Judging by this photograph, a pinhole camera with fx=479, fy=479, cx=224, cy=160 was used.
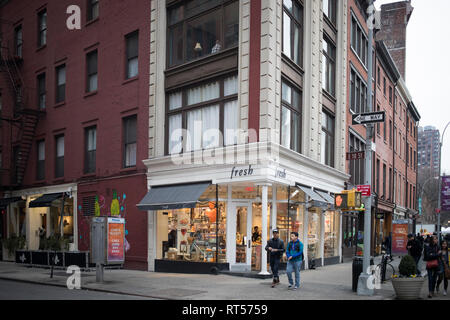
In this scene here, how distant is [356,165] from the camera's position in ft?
96.8

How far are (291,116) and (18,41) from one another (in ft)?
64.8

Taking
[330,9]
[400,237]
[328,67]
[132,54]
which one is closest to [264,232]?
[400,237]

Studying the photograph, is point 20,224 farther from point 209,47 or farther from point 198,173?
point 209,47

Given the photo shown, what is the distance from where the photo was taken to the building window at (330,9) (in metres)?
24.3

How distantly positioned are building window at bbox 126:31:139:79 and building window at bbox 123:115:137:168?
7.04 ft

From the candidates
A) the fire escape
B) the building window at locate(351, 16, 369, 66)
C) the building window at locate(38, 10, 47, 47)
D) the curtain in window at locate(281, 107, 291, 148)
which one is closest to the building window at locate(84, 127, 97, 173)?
the fire escape

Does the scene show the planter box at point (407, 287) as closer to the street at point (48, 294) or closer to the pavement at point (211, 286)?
the pavement at point (211, 286)

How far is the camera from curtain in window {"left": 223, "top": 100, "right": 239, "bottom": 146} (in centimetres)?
1827

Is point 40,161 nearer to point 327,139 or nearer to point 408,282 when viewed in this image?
point 327,139

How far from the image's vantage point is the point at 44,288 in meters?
14.9

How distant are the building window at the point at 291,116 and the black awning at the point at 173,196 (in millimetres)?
3747

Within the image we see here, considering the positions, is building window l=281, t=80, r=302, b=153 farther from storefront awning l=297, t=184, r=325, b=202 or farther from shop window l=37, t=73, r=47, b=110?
shop window l=37, t=73, r=47, b=110

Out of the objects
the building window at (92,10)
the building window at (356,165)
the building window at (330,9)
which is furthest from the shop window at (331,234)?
the building window at (92,10)
